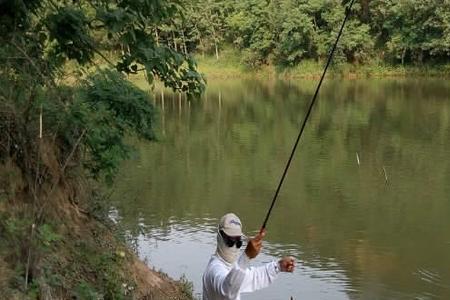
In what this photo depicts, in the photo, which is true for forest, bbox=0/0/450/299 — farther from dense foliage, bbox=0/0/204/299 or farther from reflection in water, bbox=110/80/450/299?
reflection in water, bbox=110/80/450/299

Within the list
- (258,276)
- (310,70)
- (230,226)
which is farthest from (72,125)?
(310,70)

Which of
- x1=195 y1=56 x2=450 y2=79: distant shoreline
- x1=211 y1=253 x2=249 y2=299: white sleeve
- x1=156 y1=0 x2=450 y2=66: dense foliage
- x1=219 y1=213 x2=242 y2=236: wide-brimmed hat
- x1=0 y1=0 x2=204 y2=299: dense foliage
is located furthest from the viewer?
x1=195 y1=56 x2=450 y2=79: distant shoreline

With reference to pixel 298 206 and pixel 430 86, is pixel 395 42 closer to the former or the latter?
pixel 430 86

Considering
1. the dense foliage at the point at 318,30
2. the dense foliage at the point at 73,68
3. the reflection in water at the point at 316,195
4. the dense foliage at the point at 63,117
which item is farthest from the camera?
the dense foliage at the point at 318,30

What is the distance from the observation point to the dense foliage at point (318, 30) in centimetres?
4197

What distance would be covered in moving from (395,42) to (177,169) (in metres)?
28.8

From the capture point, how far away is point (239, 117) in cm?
2872

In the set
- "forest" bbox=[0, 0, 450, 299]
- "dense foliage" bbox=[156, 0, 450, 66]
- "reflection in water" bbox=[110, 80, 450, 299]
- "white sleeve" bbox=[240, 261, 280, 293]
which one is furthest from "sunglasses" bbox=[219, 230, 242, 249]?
"dense foliage" bbox=[156, 0, 450, 66]

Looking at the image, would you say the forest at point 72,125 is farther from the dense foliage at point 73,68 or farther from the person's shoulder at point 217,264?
the person's shoulder at point 217,264

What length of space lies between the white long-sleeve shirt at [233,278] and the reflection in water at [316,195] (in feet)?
9.29

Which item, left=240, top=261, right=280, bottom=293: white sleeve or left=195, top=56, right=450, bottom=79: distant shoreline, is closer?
left=240, top=261, right=280, bottom=293: white sleeve

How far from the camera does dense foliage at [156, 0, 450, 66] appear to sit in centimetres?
4197

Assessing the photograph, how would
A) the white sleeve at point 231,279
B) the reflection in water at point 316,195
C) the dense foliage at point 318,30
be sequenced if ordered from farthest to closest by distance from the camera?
the dense foliage at point 318,30
the reflection in water at point 316,195
the white sleeve at point 231,279

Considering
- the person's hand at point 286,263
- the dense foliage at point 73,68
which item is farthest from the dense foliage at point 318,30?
the person's hand at point 286,263
